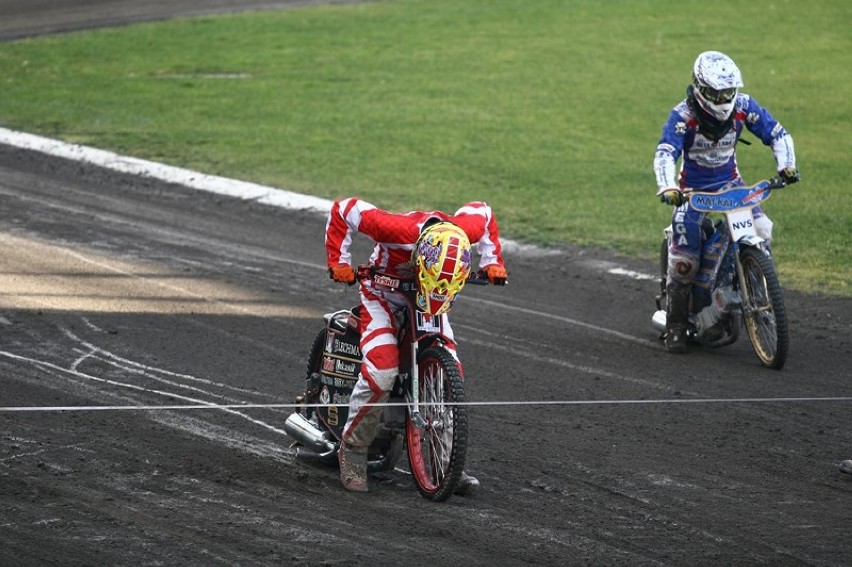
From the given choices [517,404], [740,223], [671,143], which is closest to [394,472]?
[517,404]

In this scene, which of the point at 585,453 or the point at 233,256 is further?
the point at 233,256

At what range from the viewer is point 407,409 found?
772 cm

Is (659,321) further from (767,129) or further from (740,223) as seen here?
(767,129)

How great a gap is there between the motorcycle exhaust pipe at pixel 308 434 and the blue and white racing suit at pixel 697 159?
3.85 m

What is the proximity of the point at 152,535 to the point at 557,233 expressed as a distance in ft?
30.1

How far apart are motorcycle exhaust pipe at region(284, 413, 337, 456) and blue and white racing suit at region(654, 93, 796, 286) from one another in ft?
12.6

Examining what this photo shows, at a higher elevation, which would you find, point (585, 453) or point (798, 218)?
point (798, 218)

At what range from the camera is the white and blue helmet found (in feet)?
34.0

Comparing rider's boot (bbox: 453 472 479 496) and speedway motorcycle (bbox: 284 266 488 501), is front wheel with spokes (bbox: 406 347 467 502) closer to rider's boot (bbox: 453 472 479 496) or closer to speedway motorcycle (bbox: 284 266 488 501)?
speedway motorcycle (bbox: 284 266 488 501)

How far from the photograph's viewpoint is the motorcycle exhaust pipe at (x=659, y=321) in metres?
11.2

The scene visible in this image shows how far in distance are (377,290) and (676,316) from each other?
13.4 ft

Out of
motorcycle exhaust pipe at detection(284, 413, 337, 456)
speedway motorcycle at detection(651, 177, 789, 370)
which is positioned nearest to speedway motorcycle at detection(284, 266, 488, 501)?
motorcycle exhaust pipe at detection(284, 413, 337, 456)

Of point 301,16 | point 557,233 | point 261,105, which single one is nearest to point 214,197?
point 557,233

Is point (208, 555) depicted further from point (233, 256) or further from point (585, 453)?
point (233, 256)
